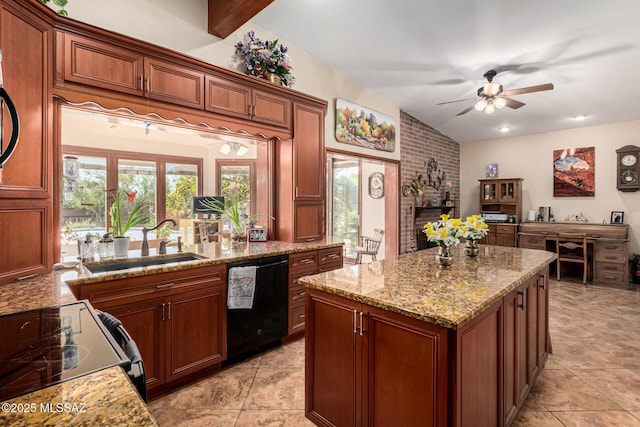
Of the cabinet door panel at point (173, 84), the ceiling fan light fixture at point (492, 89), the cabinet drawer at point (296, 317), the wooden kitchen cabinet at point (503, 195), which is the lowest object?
the cabinet drawer at point (296, 317)

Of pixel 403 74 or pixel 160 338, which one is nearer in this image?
pixel 160 338

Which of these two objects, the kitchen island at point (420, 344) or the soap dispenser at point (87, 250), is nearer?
the kitchen island at point (420, 344)

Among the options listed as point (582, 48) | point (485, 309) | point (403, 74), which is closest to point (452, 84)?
point (403, 74)

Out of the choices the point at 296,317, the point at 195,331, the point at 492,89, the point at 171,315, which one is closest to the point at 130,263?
the point at 171,315

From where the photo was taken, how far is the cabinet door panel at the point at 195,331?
7.26 feet

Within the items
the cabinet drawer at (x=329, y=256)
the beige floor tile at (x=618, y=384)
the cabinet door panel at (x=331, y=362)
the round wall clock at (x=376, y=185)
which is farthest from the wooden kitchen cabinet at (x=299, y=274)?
the round wall clock at (x=376, y=185)

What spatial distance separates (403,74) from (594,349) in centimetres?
360

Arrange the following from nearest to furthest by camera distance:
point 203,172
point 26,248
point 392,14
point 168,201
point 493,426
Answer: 1. point 493,426
2. point 26,248
3. point 392,14
4. point 168,201
5. point 203,172

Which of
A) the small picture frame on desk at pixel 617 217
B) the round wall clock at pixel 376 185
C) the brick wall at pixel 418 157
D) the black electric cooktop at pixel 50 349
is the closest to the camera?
the black electric cooktop at pixel 50 349

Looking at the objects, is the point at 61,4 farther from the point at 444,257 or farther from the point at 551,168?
the point at 551,168

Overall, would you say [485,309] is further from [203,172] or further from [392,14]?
[203,172]

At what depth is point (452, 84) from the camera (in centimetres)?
425

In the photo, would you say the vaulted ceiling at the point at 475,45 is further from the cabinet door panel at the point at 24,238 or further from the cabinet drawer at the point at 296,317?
the cabinet drawer at the point at 296,317

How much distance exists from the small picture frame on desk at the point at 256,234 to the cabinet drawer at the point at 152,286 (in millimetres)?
927
